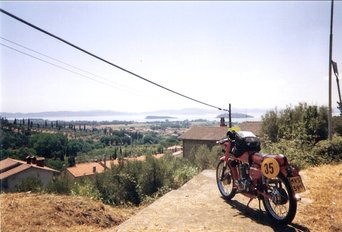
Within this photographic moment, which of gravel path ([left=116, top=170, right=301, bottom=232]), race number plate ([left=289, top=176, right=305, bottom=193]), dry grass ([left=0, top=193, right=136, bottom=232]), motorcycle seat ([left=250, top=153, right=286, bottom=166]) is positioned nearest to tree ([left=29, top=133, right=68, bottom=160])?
dry grass ([left=0, top=193, right=136, bottom=232])

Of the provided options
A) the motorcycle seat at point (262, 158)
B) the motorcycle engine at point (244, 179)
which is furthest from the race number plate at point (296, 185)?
the motorcycle engine at point (244, 179)

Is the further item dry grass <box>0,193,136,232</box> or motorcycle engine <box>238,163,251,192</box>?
dry grass <box>0,193,136,232</box>

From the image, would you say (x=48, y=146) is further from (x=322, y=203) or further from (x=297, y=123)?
(x=322, y=203)

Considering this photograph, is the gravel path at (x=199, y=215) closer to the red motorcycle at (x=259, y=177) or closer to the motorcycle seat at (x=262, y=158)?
the red motorcycle at (x=259, y=177)

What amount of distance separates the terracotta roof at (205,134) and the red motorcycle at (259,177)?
35.2 meters

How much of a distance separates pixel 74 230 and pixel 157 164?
36.2ft

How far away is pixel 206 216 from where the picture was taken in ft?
18.6

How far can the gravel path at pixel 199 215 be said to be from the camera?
5090 mm

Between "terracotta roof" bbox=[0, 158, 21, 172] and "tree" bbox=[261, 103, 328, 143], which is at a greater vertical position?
"tree" bbox=[261, 103, 328, 143]

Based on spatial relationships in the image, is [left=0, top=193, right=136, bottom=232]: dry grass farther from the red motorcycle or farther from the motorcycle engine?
the motorcycle engine

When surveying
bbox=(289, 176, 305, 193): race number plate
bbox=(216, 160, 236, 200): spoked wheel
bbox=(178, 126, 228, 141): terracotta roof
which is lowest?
bbox=(178, 126, 228, 141): terracotta roof

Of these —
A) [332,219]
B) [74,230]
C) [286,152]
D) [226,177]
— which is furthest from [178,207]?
[286,152]

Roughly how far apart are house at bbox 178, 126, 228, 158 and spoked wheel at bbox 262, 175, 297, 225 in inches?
1429

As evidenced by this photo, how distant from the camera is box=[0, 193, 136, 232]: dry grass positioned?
642cm
